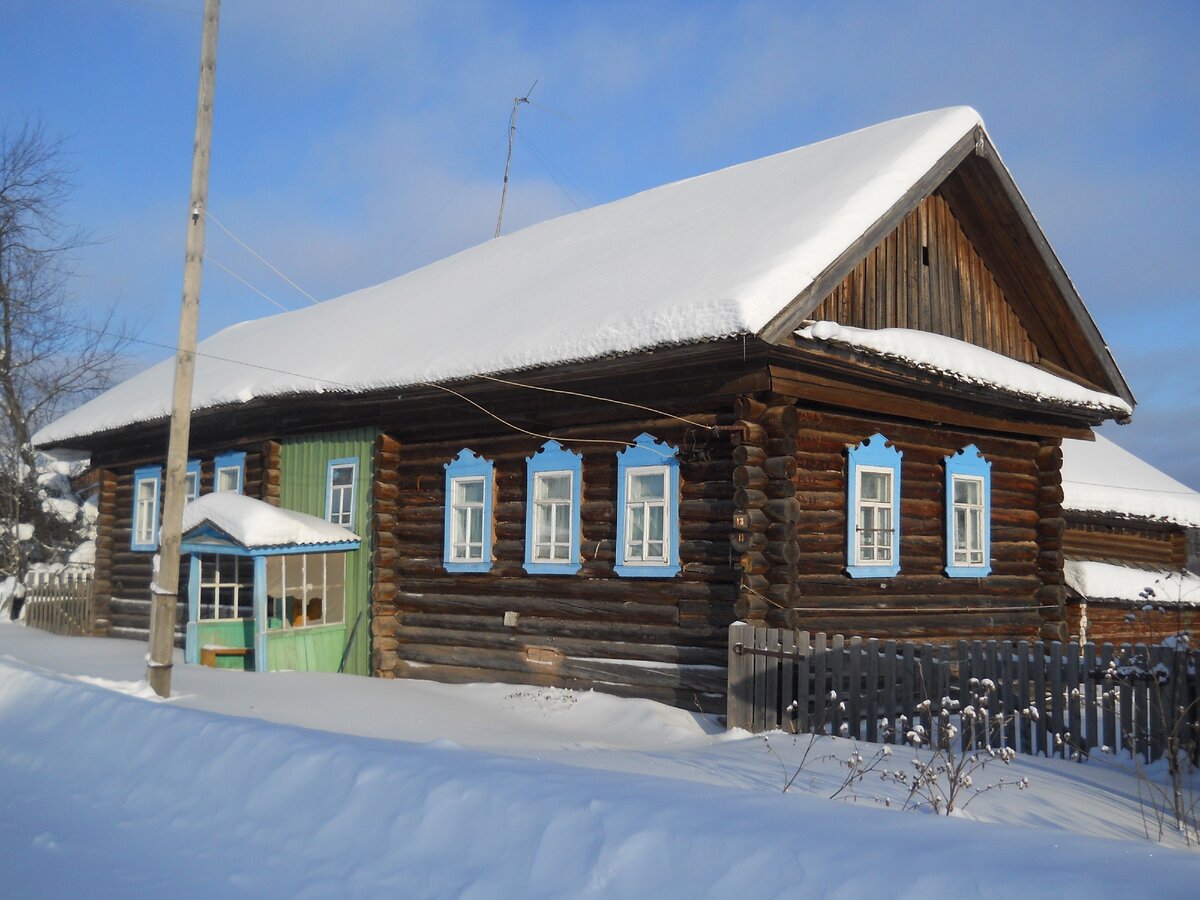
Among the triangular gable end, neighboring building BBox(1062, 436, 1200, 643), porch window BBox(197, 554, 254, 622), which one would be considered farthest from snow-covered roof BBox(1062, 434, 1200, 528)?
porch window BBox(197, 554, 254, 622)

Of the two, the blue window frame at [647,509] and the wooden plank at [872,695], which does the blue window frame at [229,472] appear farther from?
the wooden plank at [872,695]

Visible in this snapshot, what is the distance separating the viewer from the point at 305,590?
15.1 meters

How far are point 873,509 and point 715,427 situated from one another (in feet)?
7.20

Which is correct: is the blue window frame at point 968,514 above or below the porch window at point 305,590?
above

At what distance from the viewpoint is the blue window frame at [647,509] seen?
11.8 m

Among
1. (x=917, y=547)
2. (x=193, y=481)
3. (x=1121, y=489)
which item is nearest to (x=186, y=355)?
(x=917, y=547)

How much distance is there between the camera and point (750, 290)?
10164 millimetres

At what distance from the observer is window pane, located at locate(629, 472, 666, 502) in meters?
12.0

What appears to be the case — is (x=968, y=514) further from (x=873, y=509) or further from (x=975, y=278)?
(x=975, y=278)

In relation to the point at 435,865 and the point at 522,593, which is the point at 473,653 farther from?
the point at 435,865

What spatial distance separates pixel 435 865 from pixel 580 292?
29.6ft

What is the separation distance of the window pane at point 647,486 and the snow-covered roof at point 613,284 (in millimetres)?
1613

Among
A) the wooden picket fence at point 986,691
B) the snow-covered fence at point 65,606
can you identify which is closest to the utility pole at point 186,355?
the wooden picket fence at point 986,691

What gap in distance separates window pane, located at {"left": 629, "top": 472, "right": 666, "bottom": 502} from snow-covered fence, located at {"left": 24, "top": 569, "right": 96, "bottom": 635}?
12.9m
